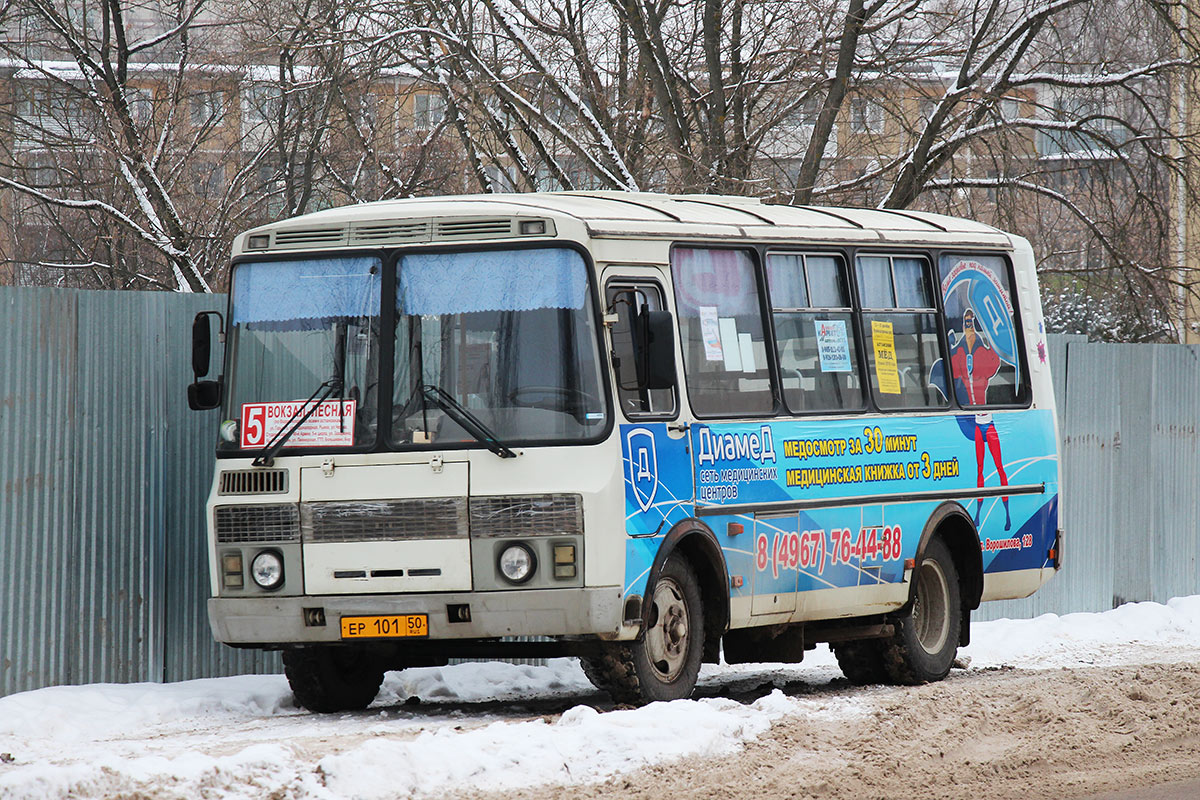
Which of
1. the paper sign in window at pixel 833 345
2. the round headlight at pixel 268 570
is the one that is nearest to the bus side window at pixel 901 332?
the paper sign in window at pixel 833 345

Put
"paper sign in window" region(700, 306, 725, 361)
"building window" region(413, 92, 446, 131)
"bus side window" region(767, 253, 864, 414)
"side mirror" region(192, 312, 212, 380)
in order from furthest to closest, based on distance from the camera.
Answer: "building window" region(413, 92, 446, 131)
"bus side window" region(767, 253, 864, 414)
"paper sign in window" region(700, 306, 725, 361)
"side mirror" region(192, 312, 212, 380)

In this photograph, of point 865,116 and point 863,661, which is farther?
point 865,116

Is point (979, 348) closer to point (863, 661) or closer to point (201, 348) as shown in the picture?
point (863, 661)

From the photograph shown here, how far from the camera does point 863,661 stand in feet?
42.3

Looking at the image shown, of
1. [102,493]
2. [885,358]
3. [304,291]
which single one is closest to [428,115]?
[885,358]

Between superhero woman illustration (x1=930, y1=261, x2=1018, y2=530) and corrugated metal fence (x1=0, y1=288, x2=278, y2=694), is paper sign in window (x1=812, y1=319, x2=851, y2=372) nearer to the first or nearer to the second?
superhero woman illustration (x1=930, y1=261, x2=1018, y2=530)

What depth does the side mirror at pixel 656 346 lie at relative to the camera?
9906 millimetres

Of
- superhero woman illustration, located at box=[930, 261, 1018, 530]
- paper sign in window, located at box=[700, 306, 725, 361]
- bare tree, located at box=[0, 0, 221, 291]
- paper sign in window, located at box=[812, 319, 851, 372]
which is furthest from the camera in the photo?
bare tree, located at box=[0, 0, 221, 291]

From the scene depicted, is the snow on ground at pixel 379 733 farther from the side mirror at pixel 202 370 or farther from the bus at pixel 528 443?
the side mirror at pixel 202 370

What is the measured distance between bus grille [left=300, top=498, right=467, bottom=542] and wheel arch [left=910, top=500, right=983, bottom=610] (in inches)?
169

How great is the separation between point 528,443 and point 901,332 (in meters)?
3.97

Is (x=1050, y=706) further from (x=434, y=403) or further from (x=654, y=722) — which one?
(x=434, y=403)

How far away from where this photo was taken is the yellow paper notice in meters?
12.4

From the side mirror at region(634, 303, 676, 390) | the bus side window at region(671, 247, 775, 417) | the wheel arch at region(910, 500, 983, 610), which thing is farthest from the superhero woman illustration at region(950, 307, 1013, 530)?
the side mirror at region(634, 303, 676, 390)
